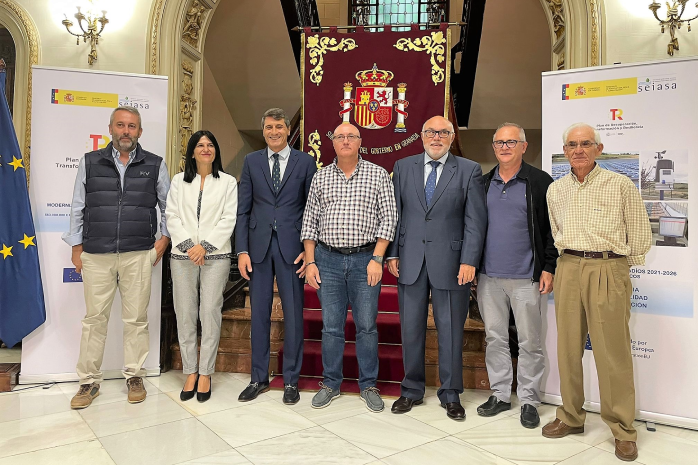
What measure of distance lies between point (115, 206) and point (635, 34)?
12.3 feet

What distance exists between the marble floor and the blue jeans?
23 cm

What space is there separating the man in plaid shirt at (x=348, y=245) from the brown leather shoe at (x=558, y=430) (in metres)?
0.91

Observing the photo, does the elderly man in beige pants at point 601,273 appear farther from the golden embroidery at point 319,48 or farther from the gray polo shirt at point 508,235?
the golden embroidery at point 319,48

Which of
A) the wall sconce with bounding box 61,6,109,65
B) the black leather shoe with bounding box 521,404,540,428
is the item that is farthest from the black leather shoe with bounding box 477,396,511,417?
the wall sconce with bounding box 61,6,109,65

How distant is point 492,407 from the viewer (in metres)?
2.89

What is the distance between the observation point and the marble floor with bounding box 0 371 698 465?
2.32 meters

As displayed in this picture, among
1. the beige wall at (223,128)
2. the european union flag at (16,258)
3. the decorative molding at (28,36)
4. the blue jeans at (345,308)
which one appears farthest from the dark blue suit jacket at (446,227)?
the beige wall at (223,128)

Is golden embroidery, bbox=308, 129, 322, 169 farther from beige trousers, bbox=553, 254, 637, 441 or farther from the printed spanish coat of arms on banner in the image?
beige trousers, bbox=553, 254, 637, 441

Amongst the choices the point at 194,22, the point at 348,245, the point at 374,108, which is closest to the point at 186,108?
the point at 194,22

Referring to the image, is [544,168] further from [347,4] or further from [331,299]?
[347,4]

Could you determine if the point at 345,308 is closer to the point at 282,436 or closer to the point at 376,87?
the point at 282,436

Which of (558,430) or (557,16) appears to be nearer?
(558,430)

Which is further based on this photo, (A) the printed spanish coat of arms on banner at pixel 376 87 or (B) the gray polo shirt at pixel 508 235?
(A) the printed spanish coat of arms on banner at pixel 376 87

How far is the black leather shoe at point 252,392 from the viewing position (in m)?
3.08
